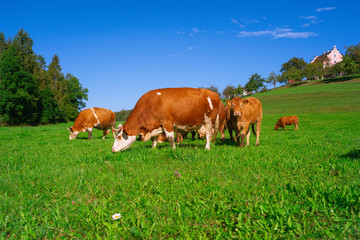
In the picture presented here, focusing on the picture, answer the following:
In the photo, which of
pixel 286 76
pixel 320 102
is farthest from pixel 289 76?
pixel 320 102

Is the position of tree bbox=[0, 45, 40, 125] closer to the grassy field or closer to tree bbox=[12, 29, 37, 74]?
tree bbox=[12, 29, 37, 74]

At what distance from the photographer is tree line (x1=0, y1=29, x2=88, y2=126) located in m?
43.0

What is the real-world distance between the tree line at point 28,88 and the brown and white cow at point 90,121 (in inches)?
1411

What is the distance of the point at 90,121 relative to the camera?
15539 mm

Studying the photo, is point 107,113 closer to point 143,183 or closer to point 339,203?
point 143,183

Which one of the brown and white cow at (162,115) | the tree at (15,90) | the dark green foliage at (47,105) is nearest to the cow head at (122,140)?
the brown and white cow at (162,115)

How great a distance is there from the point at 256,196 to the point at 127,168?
271 cm

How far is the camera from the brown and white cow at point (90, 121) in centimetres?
1516

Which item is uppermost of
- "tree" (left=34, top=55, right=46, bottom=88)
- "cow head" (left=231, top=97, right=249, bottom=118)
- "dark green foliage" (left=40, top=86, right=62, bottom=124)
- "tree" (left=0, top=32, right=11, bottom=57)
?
"tree" (left=0, top=32, right=11, bottom=57)

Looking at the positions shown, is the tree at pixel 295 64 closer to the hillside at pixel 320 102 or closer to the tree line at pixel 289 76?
the tree line at pixel 289 76

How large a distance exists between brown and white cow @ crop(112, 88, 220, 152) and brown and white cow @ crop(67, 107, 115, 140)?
28.8 feet

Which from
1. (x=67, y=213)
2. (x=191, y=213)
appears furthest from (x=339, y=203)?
(x=67, y=213)

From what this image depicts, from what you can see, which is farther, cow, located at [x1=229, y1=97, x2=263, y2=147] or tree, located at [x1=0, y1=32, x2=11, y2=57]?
tree, located at [x1=0, y1=32, x2=11, y2=57]

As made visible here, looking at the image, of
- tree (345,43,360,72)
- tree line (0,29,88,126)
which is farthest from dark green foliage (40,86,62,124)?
tree (345,43,360,72)
